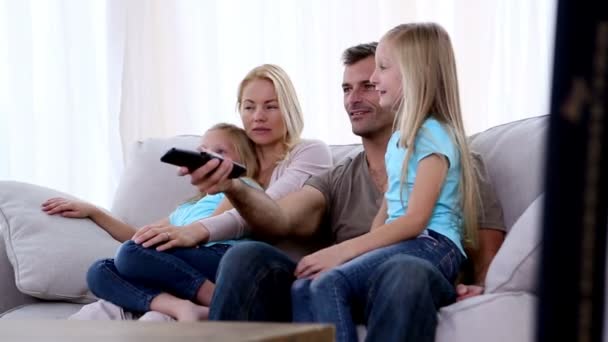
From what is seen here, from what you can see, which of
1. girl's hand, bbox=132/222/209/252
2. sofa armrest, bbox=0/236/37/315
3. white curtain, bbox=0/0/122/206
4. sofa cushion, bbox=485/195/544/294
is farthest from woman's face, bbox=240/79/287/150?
white curtain, bbox=0/0/122/206

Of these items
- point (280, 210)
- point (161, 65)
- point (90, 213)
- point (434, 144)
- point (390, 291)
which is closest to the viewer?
point (390, 291)

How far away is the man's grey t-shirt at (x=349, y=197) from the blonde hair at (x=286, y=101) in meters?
0.18

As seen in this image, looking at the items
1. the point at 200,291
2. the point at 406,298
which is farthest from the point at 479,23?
the point at 406,298

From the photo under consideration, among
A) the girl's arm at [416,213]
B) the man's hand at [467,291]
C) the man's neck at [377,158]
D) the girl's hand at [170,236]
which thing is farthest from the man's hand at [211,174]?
the man's hand at [467,291]

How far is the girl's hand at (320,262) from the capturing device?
1729 mm

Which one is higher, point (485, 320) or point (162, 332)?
point (162, 332)

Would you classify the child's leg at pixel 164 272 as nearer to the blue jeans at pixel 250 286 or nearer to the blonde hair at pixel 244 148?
the blue jeans at pixel 250 286

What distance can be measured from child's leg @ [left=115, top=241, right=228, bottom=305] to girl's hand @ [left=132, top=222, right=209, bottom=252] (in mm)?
16

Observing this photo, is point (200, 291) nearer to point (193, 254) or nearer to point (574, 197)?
point (193, 254)

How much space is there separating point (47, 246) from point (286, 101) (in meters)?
0.67

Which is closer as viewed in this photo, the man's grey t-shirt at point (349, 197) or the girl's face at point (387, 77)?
the girl's face at point (387, 77)

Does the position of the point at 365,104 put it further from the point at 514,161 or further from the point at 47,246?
the point at 47,246

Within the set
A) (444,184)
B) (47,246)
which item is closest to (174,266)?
(47,246)

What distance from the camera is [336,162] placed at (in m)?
2.39
